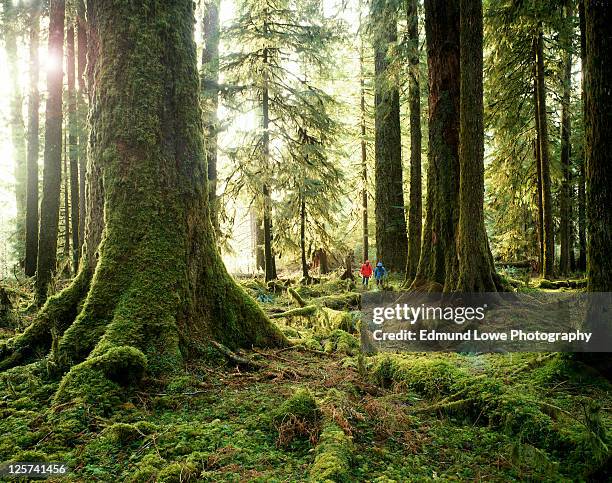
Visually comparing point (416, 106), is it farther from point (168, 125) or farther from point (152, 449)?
point (152, 449)

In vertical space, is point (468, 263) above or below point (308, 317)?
above

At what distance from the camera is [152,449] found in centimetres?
296

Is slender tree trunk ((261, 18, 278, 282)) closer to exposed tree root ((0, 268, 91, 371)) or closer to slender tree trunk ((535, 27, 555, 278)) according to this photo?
slender tree trunk ((535, 27, 555, 278))

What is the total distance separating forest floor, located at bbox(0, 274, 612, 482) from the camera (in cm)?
276

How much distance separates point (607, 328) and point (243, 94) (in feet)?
42.1

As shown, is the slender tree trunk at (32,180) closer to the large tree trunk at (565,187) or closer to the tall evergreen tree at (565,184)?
the tall evergreen tree at (565,184)

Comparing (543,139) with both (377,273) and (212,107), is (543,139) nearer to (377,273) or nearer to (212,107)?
(377,273)

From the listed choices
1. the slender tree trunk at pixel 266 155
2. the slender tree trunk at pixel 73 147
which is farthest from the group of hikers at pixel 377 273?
the slender tree trunk at pixel 73 147

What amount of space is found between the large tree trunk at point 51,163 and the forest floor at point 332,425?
6.61 m

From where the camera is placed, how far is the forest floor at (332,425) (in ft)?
9.05

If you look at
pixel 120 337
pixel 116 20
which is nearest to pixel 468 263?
pixel 120 337

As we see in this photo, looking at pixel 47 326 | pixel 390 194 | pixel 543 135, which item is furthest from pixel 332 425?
pixel 543 135

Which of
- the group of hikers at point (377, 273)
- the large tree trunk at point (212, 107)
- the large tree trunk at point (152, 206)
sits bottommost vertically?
the group of hikers at point (377, 273)

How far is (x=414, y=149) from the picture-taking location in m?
11.6
